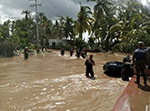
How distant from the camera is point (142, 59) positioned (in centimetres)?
566

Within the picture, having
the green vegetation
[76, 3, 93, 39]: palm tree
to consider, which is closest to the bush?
the green vegetation

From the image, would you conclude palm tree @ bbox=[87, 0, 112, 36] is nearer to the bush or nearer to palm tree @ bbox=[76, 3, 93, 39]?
palm tree @ bbox=[76, 3, 93, 39]

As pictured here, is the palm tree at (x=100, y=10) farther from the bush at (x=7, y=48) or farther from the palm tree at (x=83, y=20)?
the bush at (x=7, y=48)

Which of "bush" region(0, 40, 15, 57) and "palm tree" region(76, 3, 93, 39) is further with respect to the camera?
"palm tree" region(76, 3, 93, 39)

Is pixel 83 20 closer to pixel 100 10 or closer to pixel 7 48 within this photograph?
pixel 100 10

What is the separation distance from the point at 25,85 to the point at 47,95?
5.77 feet

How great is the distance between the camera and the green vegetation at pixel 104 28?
23.2 m

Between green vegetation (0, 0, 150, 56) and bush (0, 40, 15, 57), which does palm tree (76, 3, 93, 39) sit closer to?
green vegetation (0, 0, 150, 56)

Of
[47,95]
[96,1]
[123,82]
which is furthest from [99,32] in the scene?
[47,95]

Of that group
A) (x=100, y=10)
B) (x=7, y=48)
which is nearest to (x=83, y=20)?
(x=100, y=10)

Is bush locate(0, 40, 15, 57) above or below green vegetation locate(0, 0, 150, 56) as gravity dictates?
below

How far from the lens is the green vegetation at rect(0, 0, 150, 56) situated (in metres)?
23.2

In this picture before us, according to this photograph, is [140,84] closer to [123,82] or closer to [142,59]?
[142,59]

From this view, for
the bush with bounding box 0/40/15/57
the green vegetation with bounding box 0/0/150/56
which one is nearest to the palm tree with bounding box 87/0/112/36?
the green vegetation with bounding box 0/0/150/56
